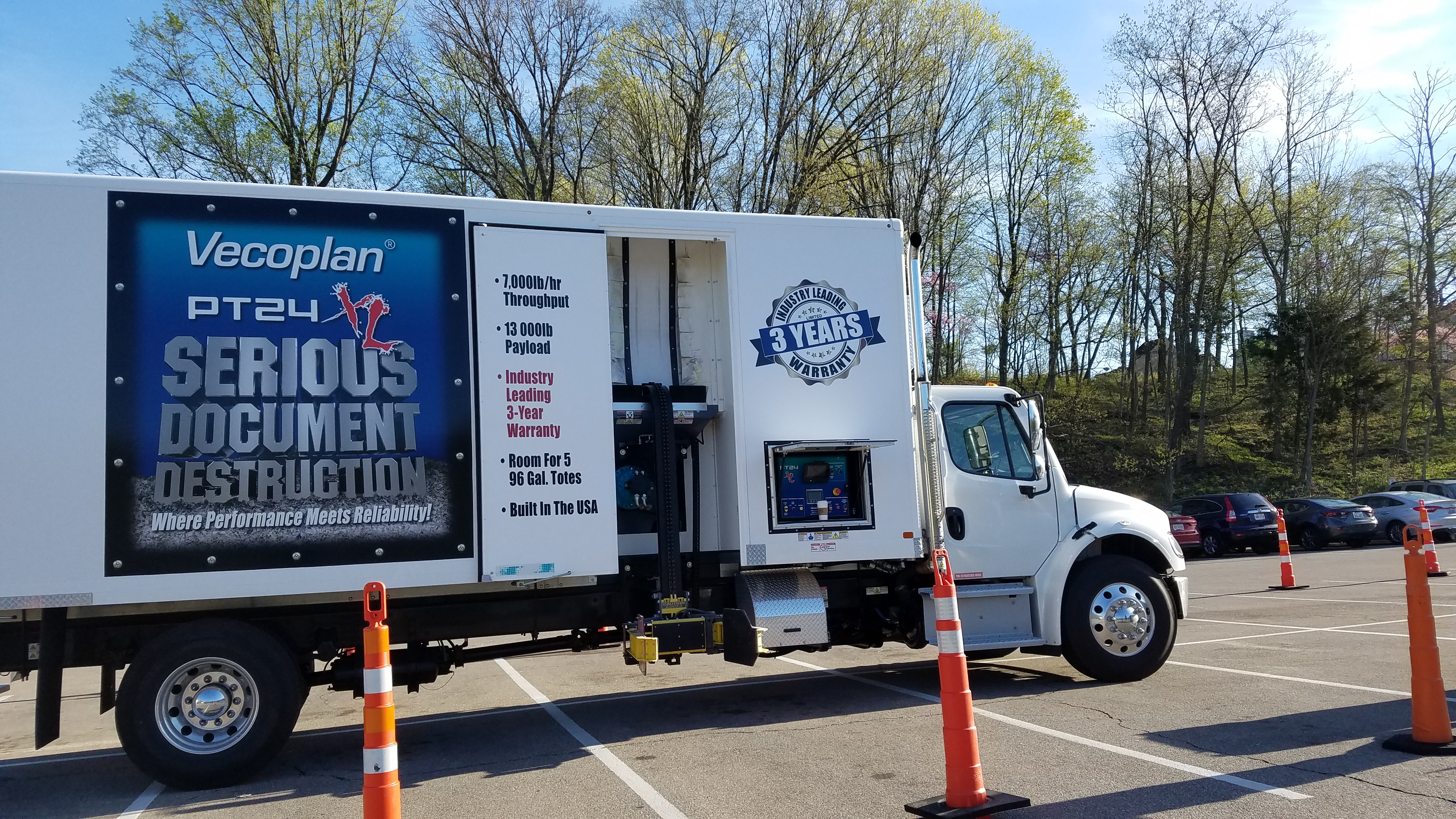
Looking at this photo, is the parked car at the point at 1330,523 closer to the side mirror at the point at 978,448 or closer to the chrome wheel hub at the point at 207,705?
the side mirror at the point at 978,448

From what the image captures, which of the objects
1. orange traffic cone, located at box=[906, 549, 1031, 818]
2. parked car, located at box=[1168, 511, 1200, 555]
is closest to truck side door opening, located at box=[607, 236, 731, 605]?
orange traffic cone, located at box=[906, 549, 1031, 818]

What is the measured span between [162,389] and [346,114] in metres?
23.8

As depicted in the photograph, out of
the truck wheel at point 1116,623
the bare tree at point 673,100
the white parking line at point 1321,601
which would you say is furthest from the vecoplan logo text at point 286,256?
the bare tree at point 673,100

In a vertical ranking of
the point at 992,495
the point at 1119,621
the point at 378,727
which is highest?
the point at 992,495

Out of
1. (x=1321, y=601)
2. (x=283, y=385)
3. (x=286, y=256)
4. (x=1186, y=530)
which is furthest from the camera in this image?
(x=1186, y=530)

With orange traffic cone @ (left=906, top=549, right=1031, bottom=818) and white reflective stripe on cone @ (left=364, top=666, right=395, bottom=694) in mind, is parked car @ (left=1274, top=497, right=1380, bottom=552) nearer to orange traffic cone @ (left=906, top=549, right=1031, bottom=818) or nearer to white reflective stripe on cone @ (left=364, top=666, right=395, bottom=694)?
orange traffic cone @ (left=906, top=549, right=1031, bottom=818)

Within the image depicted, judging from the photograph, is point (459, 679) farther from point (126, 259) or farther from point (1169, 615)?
point (1169, 615)

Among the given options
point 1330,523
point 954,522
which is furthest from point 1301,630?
point 1330,523

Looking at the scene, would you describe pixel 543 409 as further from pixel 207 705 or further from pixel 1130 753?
pixel 1130 753

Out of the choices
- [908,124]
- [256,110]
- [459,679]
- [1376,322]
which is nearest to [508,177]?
[256,110]

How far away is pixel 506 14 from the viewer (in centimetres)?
2777

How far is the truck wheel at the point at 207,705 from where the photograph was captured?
6055 mm

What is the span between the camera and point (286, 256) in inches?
258

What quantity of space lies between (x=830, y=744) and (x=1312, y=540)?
23.7m
